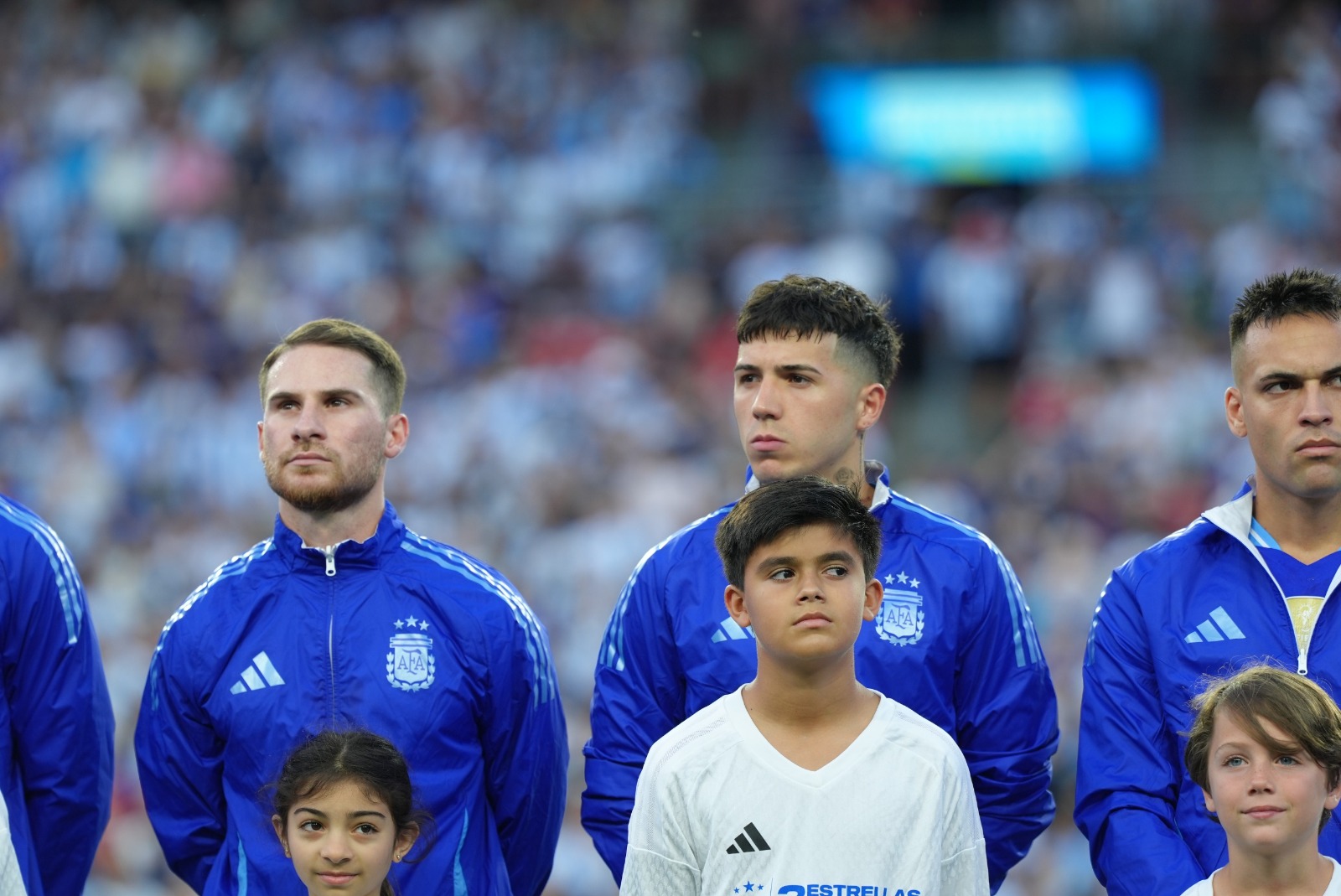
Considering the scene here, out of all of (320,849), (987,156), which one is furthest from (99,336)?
(320,849)

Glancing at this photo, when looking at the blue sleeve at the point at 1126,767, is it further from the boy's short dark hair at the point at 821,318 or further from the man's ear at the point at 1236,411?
the boy's short dark hair at the point at 821,318

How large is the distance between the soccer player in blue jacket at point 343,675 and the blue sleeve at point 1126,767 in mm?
1269

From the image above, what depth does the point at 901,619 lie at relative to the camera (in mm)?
4594

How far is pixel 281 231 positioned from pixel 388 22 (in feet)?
9.79

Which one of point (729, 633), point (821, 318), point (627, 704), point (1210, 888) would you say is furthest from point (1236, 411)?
point (627, 704)

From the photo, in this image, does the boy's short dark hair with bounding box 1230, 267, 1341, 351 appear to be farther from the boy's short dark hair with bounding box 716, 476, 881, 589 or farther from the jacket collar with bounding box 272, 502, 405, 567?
the jacket collar with bounding box 272, 502, 405, 567

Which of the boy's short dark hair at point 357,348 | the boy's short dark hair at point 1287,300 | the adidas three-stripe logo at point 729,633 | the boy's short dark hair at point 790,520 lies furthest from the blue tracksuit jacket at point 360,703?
the boy's short dark hair at point 1287,300

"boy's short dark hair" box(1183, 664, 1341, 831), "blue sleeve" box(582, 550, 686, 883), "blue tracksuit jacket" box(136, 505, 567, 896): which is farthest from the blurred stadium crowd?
"boy's short dark hair" box(1183, 664, 1341, 831)

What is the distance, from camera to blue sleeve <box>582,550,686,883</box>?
4547 mm

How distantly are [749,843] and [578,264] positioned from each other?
11.9m

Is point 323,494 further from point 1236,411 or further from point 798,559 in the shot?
point 1236,411

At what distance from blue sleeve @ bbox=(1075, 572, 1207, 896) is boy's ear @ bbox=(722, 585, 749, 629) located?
2.90 feet

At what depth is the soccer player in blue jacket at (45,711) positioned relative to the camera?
15.6 ft

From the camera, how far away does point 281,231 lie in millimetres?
16516
